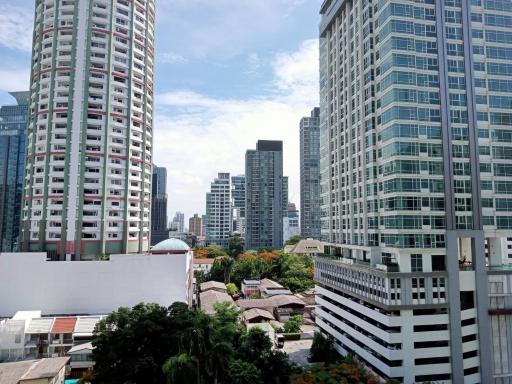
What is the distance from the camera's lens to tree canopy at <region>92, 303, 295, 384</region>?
25250 millimetres

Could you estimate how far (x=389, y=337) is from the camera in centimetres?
3244

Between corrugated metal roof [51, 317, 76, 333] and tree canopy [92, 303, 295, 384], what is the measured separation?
12.4 metres

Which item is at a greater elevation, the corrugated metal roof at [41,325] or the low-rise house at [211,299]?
the corrugated metal roof at [41,325]

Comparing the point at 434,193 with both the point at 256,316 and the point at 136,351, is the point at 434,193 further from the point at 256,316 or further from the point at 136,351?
the point at 256,316

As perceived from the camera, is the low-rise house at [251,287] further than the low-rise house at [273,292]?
Yes

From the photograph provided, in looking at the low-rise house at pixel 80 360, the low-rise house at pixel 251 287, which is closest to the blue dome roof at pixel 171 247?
the low-rise house at pixel 80 360

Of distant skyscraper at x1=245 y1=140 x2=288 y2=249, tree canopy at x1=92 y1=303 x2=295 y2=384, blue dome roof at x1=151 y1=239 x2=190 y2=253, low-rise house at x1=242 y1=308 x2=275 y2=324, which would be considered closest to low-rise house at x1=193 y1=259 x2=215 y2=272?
blue dome roof at x1=151 y1=239 x2=190 y2=253

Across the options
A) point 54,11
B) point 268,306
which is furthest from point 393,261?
point 54,11

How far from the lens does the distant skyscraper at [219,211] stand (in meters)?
169

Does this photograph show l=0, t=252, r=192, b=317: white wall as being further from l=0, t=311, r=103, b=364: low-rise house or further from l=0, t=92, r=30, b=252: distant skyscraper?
l=0, t=92, r=30, b=252: distant skyscraper

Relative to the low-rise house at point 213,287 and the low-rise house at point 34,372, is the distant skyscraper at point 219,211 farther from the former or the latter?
the low-rise house at point 34,372

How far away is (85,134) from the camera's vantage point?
5569 cm

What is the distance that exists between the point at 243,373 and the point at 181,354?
6226mm

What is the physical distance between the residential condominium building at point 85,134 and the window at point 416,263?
138ft
